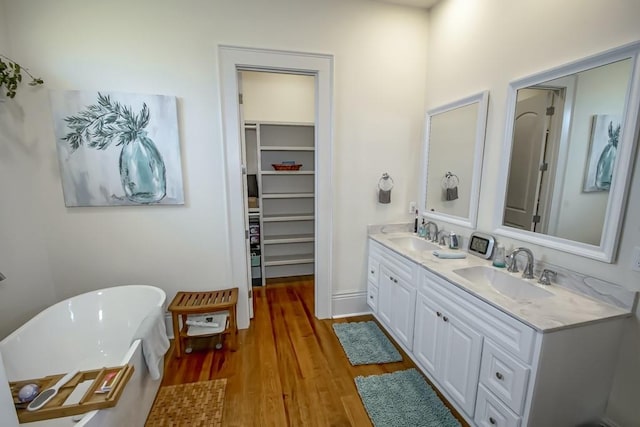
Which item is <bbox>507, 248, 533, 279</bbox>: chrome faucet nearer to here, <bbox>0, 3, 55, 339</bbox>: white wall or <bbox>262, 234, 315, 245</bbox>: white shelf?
<bbox>262, 234, 315, 245</bbox>: white shelf

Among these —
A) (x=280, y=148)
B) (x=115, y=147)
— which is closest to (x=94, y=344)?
(x=115, y=147)

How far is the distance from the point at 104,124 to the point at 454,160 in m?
2.89

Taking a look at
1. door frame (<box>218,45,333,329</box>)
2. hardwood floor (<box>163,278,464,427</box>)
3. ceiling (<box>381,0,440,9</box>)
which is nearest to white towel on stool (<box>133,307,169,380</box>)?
hardwood floor (<box>163,278,464,427</box>)

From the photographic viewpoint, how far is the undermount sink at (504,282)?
5.13 feet

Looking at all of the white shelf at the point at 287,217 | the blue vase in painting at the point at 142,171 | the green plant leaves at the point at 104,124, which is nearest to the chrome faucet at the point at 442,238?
the white shelf at the point at 287,217

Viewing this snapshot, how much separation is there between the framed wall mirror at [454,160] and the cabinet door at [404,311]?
2.38ft

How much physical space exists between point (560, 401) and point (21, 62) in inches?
155

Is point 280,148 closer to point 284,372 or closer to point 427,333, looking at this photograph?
point 284,372

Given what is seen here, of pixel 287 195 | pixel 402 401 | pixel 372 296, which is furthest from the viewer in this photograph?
pixel 287 195

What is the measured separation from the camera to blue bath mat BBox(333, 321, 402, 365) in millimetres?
2219

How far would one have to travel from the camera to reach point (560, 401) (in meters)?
1.26

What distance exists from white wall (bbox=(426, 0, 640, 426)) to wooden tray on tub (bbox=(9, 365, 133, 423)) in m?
2.39

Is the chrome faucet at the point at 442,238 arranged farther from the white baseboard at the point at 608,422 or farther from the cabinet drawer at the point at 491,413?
the white baseboard at the point at 608,422

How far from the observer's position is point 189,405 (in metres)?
1.79
